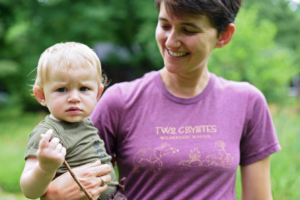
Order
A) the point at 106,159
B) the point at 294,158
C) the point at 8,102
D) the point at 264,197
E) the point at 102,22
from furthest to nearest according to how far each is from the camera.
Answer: the point at 8,102, the point at 102,22, the point at 294,158, the point at 264,197, the point at 106,159

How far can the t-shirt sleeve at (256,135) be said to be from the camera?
6.19ft

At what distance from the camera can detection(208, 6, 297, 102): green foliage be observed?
7.89 m

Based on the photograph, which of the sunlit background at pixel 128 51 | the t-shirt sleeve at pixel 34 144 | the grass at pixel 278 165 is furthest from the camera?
the sunlit background at pixel 128 51

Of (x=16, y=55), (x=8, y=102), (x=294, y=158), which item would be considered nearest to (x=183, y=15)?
(x=294, y=158)

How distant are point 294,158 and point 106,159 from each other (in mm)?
4677

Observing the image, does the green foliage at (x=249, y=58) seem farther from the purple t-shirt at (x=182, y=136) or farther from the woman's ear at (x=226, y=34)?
the purple t-shirt at (x=182, y=136)

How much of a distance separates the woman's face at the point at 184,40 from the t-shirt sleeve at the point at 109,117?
369mm

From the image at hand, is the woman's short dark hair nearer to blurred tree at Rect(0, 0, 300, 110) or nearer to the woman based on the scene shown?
the woman

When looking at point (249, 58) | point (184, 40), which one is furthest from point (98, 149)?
point (249, 58)

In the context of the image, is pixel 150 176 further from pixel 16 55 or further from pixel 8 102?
pixel 8 102

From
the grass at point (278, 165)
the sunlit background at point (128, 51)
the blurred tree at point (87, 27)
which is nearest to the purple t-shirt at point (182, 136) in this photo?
the grass at point (278, 165)

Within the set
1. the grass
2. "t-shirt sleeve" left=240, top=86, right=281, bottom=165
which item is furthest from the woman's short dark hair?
the grass

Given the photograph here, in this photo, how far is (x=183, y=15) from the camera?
169cm

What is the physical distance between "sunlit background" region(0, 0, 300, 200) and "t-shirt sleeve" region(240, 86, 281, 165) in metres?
2.21
